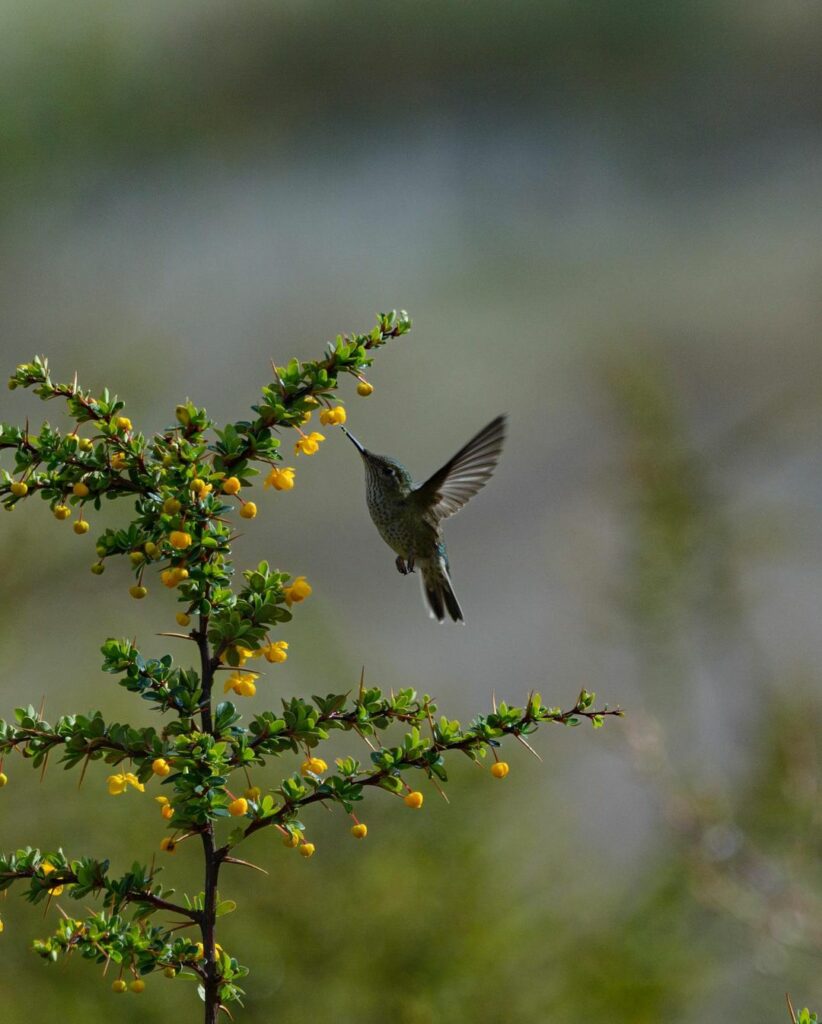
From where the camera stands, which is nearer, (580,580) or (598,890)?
(598,890)

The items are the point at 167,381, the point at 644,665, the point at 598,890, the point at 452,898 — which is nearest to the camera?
the point at 452,898

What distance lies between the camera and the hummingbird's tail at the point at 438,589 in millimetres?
2875

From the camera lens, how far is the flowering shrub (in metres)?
1.28

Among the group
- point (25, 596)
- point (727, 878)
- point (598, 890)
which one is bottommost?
point (727, 878)

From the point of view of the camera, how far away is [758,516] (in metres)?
4.27

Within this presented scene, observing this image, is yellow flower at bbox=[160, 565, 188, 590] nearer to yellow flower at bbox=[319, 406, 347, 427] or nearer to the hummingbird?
yellow flower at bbox=[319, 406, 347, 427]

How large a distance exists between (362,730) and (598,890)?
8.63 ft

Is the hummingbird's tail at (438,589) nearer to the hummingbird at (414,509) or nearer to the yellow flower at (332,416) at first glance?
the hummingbird at (414,509)

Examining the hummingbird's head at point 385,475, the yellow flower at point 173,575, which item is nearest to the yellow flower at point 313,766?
the yellow flower at point 173,575

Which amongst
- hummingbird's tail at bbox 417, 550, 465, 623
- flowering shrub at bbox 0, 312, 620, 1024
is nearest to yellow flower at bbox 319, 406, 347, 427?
flowering shrub at bbox 0, 312, 620, 1024

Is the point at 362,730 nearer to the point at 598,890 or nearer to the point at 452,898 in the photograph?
the point at 452,898

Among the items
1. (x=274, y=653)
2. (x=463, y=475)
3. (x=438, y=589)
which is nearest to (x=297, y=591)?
(x=274, y=653)

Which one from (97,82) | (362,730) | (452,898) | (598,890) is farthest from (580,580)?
(97,82)

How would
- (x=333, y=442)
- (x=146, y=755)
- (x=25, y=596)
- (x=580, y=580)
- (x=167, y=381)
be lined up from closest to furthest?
(x=146, y=755)
(x=25, y=596)
(x=580, y=580)
(x=167, y=381)
(x=333, y=442)
